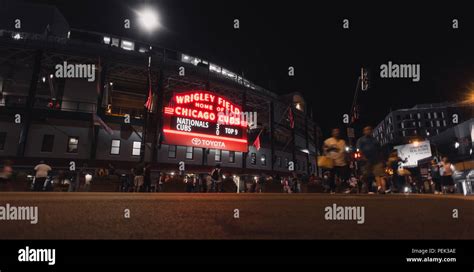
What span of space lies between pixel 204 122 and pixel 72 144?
12.1 m

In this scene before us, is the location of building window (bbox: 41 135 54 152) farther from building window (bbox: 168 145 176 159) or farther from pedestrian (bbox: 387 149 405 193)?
pedestrian (bbox: 387 149 405 193)

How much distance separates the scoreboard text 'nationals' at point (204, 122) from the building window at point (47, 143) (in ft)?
35.2

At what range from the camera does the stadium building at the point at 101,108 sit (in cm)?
2186

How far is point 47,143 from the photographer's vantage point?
23.0 metres

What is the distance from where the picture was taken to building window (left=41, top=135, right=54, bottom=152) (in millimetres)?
22828

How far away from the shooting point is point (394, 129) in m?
91.1

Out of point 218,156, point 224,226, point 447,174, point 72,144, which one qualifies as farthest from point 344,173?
point 72,144

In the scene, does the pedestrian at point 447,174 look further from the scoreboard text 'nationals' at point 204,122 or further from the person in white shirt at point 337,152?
the scoreboard text 'nationals' at point 204,122

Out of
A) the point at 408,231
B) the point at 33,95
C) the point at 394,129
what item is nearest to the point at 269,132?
the point at 33,95

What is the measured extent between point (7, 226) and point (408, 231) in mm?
3971

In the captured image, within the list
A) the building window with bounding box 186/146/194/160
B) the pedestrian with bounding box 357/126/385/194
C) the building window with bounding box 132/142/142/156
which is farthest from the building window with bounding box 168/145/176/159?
the pedestrian with bounding box 357/126/385/194

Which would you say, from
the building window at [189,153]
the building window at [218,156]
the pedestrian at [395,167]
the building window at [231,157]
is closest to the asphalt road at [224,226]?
the pedestrian at [395,167]

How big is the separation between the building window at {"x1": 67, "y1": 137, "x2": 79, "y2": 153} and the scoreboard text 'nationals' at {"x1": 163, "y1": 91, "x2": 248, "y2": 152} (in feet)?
30.2
